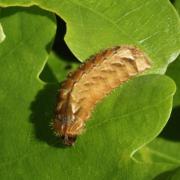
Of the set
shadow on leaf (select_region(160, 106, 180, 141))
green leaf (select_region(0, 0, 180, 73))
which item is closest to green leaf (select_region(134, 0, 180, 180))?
shadow on leaf (select_region(160, 106, 180, 141))

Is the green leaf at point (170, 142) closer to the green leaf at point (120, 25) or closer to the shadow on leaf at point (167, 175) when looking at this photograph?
the green leaf at point (120, 25)

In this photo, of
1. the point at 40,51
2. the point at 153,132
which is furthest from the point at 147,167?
the point at 40,51

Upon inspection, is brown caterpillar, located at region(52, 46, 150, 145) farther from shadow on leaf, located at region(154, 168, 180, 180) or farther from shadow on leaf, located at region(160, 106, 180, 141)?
shadow on leaf, located at region(160, 106, 180, 141)

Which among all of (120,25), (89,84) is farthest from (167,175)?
(120,25)

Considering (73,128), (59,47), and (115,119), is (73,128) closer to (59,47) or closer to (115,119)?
(115,119)

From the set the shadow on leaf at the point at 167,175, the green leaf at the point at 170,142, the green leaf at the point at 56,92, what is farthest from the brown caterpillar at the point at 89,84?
the green leaf at the point at 170,142

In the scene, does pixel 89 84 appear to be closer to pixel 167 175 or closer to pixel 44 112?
pixel 44 112
